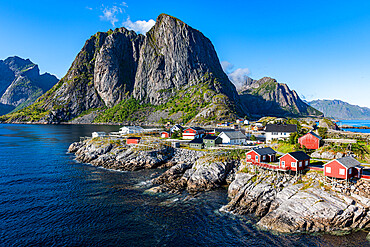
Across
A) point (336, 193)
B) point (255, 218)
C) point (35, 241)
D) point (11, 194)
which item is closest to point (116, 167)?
point (11, 194)

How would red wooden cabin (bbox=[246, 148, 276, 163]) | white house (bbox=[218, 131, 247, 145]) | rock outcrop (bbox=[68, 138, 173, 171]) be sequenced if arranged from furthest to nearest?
1. white house (bbox=[218, 131, 247, 145])
2. rock outcrop (bbox=[68, 138, 173, 171])
3. red wooden cabin (bbox=[246, 148, 276, 163])

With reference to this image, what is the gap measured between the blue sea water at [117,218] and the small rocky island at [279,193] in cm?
207

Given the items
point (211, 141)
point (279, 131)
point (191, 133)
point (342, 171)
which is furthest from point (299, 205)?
point (191, 133)


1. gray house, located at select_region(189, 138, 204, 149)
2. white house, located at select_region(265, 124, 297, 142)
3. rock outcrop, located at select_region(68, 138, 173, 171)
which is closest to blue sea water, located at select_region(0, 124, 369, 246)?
rock outcrop, located at select_region(68, 138, 173, 171)

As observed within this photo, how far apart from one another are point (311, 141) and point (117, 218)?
51584 mm

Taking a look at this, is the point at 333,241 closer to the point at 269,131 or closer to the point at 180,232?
the point at 180,232

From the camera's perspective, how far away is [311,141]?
191 ft

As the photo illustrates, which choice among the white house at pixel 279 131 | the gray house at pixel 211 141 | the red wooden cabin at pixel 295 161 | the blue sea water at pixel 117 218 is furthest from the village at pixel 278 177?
the white house at pixel 279 131

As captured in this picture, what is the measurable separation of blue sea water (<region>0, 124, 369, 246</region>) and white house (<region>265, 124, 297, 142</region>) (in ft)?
164

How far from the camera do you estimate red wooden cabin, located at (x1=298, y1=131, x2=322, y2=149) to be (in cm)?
5716

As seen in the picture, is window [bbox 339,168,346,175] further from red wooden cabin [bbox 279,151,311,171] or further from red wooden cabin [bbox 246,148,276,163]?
red wooden cabin [bbox 246,148,276,163]

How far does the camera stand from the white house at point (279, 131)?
8488 centimetres

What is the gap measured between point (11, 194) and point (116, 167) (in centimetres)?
2670

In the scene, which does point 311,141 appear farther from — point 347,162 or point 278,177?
point 278,177
